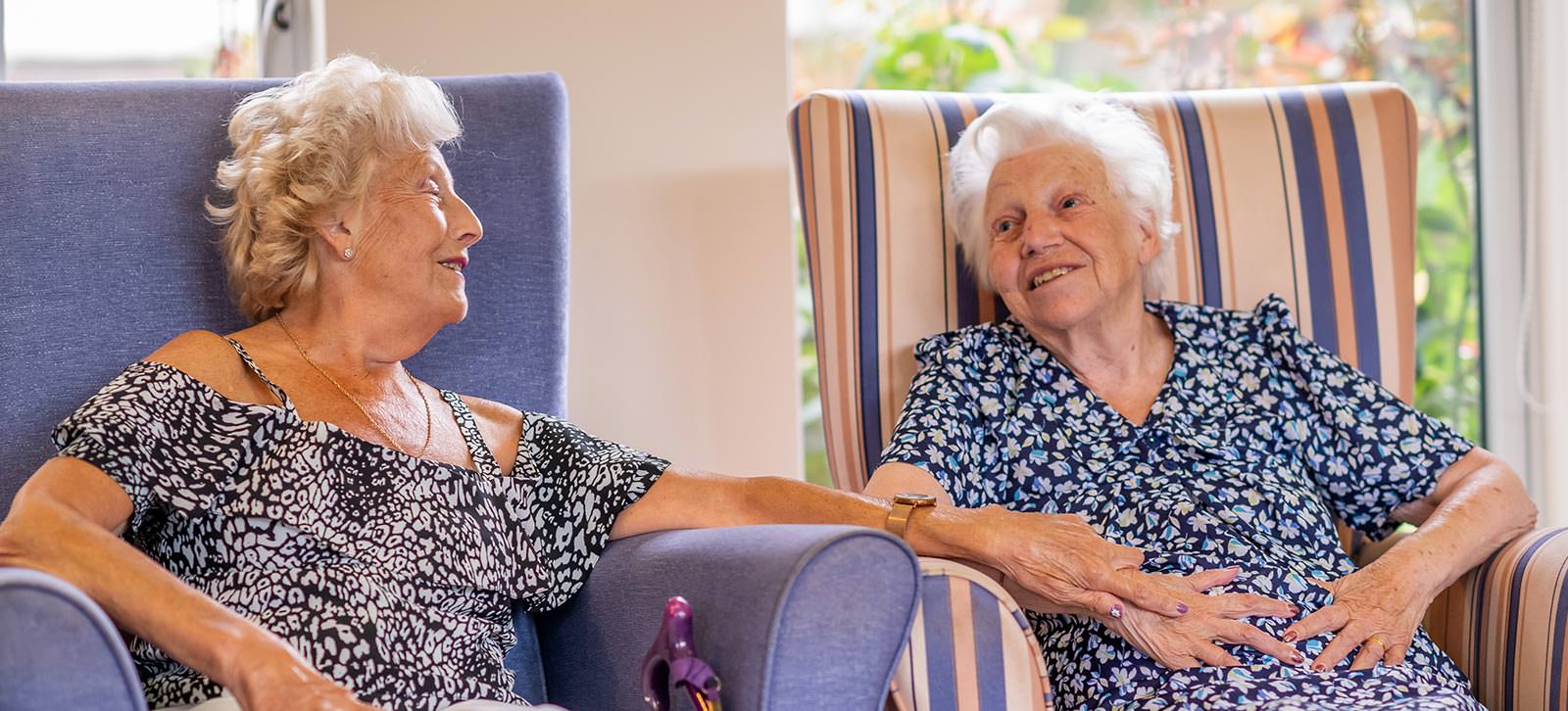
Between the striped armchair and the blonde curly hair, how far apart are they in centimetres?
57

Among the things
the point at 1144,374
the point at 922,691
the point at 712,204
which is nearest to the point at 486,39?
the point at 712,204

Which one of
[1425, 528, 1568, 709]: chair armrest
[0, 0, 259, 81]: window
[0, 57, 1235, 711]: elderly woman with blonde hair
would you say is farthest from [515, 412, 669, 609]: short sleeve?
[0, 0, 259, 81]: window

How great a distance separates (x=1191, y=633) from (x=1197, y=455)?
1.01ft

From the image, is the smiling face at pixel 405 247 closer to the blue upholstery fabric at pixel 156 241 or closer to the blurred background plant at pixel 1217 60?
the blue upholstery fabric at pixel 156 241

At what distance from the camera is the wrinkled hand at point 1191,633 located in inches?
60.8

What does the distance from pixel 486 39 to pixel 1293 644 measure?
1516mm

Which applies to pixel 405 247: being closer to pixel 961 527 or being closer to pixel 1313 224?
pixel 961 527

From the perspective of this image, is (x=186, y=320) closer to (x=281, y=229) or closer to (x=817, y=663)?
(x=281, y=229)

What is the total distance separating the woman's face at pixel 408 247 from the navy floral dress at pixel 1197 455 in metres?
0.57

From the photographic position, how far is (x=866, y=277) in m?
2.02

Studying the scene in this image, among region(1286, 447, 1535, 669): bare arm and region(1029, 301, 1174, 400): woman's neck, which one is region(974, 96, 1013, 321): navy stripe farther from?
region(1286, 447, 1535, 669): bare arm

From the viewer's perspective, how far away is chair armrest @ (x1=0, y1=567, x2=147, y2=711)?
1046mm

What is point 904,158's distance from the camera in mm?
2062

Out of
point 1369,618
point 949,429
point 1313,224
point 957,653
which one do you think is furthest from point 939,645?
point 1313,224
